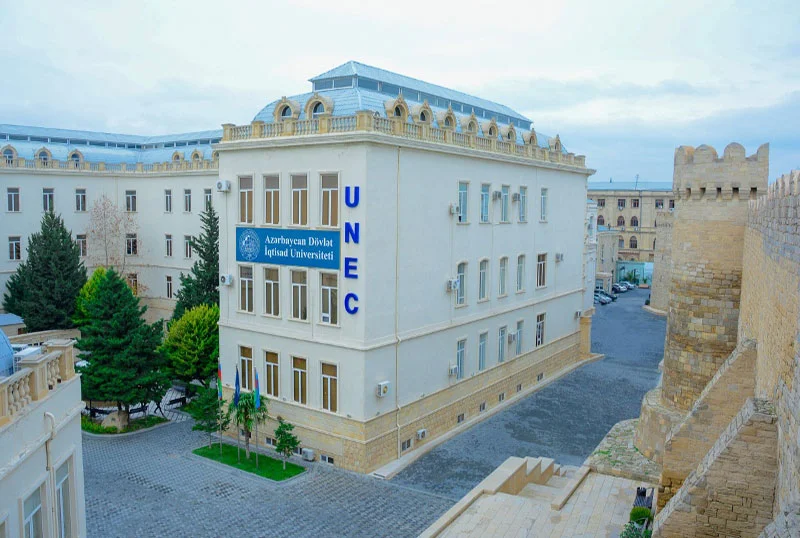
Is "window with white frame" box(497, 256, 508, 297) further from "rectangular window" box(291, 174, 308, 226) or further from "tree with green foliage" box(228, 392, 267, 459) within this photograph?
"tree with green foliage" box(228, 392, 267, 459)

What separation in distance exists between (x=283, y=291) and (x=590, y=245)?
30855 millimetres

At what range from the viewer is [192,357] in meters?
23.8

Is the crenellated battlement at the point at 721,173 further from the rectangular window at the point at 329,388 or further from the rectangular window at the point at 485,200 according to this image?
the rectangular window at the point at 329,388

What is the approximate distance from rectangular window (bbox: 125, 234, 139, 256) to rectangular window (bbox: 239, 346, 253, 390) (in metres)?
20.2

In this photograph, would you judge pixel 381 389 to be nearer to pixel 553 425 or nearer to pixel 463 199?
pixel 553 425

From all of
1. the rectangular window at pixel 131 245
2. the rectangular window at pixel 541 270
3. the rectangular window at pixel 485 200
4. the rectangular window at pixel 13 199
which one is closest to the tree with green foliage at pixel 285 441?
the rectangular window at pixel 485 200

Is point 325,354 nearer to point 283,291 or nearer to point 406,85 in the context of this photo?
point 283,291

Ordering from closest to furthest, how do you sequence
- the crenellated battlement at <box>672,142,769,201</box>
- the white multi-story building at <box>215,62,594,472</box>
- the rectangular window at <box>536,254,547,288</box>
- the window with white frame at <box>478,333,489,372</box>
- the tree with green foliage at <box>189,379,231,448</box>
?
the crenellated battlement at <box>672,142,769,201</box> → the white multi-story building at <box>215,62,594,472</box> → the tree with green foliage at <box>189,379,231,448</box> → the window with white frame at <box>478,333,489,372</box> → the rectangular window at <box>536,254,547,288</box>

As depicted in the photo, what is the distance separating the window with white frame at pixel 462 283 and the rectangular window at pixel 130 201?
23852 mm

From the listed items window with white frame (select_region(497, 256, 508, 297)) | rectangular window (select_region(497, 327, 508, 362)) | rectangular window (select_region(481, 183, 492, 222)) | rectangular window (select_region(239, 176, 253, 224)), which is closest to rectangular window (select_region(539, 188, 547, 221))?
window with white frame (select_region(497, 256, 508, 297))

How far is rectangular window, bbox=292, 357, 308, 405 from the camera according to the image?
19.7m

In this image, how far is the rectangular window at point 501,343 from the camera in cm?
2508

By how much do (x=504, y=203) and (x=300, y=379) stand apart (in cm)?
1033

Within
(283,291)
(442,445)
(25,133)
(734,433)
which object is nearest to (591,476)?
(442,445)
